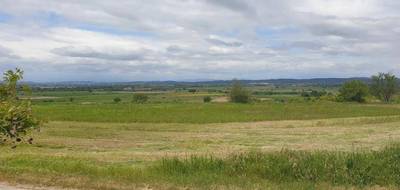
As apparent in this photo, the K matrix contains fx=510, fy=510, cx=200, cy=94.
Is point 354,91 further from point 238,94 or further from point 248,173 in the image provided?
point 248,173

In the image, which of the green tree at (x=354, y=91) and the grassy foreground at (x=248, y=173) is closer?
the grassy foreground at (x=248, y=173)

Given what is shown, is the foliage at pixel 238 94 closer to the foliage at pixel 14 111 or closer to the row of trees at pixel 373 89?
the row of trees at pixel 373 89

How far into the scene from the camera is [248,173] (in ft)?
33.8

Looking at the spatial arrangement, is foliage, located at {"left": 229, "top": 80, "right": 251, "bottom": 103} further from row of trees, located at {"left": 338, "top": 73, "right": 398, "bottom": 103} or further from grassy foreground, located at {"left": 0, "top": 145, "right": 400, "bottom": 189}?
grassy foreground, located at {"left": 0, "top": 145, "right": 400, "bottom": 189}

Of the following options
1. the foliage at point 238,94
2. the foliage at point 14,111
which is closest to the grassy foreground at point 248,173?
the foliage at point 14,111

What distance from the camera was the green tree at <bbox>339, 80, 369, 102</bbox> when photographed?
105 metres

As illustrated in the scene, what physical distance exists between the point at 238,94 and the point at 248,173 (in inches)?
4118

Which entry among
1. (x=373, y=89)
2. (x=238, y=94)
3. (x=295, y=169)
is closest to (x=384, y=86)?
(x=373, y=89)

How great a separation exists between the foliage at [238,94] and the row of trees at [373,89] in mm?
20452

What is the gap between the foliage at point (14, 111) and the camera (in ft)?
33.6

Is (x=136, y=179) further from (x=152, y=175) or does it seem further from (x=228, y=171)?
(x=228, y=171)

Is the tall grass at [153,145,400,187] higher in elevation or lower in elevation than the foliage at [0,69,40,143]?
lower

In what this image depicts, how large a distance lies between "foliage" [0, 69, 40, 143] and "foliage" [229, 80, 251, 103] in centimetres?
10286

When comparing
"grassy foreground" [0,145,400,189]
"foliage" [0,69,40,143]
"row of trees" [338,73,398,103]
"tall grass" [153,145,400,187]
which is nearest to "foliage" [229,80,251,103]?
"row of trees" [338,73,398,103]
